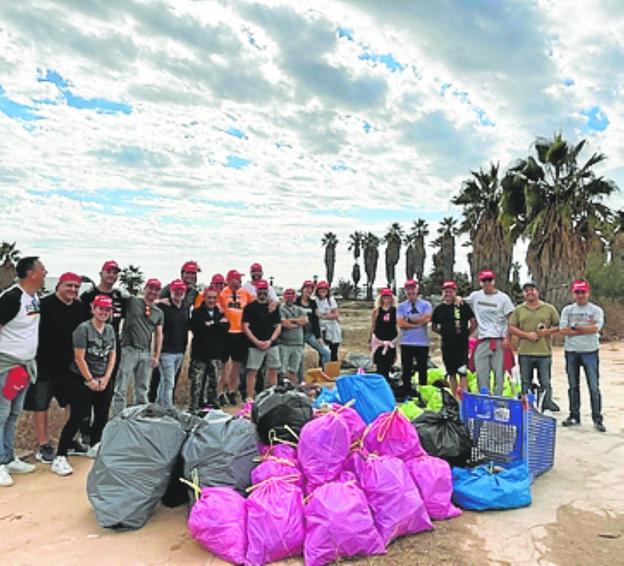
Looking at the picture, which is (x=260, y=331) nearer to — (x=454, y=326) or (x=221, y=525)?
(x=454, y=326)

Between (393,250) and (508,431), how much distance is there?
155 feet

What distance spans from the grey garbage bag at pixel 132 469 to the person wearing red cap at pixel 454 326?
12.2 ft

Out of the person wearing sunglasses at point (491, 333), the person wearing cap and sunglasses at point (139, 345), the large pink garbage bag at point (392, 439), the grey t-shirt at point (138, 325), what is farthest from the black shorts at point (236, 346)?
the large pink garbage bag at point (392, 439)

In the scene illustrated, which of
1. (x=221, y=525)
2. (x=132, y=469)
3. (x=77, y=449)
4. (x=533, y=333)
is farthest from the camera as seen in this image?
(x=533, y=333)


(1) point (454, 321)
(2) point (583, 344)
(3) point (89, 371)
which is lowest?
(3) point (89, 371)

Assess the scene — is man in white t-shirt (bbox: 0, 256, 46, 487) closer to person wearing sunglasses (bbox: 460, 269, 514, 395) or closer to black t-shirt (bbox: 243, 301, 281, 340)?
black t-shirt (bbox: 243, 301, 281, 340)

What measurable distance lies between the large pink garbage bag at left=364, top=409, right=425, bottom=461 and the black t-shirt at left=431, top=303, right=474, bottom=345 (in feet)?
9.42

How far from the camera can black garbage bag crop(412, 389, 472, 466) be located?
13.6 feet

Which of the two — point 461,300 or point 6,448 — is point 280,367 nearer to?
point 461,300

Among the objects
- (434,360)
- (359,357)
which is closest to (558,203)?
(434,360)

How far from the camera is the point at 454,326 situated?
6527mm

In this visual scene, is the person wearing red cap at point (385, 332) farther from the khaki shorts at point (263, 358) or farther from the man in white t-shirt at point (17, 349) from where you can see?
the man in white t-shirt at point (17, 349)

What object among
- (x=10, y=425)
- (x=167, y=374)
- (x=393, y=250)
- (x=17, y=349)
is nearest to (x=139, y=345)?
(x=167, y=374)

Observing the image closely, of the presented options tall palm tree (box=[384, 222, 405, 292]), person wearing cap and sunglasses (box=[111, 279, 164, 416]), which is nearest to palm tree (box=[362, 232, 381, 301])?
tall palm tree (box=[384, 222, 405, 292])
